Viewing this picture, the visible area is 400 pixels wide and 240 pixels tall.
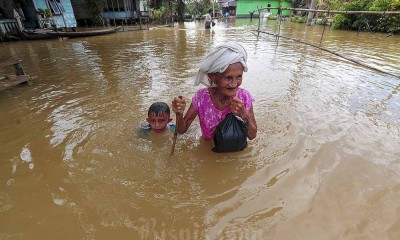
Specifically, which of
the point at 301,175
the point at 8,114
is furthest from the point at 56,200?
the point at 8,114

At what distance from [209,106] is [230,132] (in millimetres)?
358

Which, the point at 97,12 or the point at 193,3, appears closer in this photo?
the point at 97,12

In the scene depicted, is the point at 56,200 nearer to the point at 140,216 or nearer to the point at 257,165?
the point at 140,216

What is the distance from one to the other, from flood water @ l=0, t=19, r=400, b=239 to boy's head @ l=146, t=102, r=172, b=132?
0.15 m

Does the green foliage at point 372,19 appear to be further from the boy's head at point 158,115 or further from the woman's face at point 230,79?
the woman's face at point 230,79

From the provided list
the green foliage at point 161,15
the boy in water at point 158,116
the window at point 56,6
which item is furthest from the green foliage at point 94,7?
the boy in water at point 158,116

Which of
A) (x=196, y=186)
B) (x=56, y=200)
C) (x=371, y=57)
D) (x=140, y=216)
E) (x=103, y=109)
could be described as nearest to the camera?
(x=140, y=216)

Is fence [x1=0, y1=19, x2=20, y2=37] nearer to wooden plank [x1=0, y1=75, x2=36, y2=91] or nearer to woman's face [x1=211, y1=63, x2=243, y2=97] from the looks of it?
wooden plank [x1=0, y1=75, x2=36, y2=91]

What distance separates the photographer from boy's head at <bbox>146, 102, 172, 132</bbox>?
323 cm

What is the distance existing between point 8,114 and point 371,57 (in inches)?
388

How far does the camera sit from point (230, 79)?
231 centimetres

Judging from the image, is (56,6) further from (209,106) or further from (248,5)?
(248,5)

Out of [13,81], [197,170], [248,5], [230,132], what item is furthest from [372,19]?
[248,5]

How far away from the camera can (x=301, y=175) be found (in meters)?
2.54
